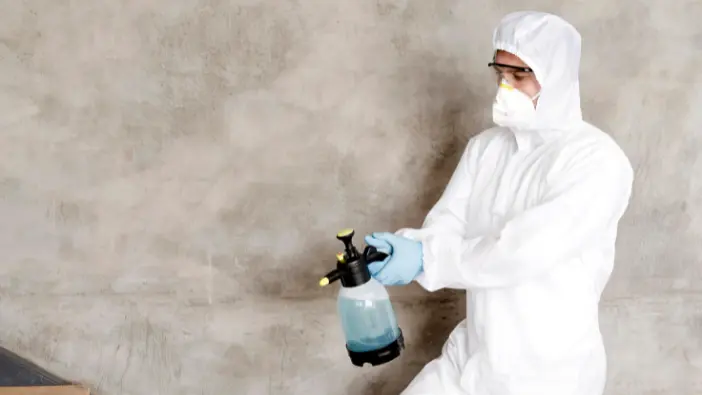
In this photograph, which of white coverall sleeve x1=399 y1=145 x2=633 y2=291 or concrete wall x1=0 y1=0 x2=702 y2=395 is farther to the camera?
concrete wall x1=0 y1=0 x2=702 y2=395

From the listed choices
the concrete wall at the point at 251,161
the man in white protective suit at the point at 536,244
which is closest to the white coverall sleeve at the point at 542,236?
the man in white protective suit at the point at 536,244

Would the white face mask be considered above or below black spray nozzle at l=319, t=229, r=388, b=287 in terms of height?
above

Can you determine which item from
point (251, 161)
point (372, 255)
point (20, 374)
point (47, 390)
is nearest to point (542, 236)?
point (372, 255)

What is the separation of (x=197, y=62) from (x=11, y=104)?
52 centimetres

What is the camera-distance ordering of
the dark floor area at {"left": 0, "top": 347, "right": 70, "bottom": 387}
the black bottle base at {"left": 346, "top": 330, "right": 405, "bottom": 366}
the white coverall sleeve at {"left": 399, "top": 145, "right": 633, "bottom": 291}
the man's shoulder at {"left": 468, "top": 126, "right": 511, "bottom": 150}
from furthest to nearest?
the dark floor area at {"left": 0, "top": 347, "right": 70, "bottom": 387}, the man's shoulder at {"left": 468, "top": 126, "right": 511, "bottom": 150}, the black bottle base at {"left": 346, "top": 330, "right": 405, "bottom": 366}, the white coverall sleeve at {"left": 399, "top": 145, "right": 633, "bottom": 291}

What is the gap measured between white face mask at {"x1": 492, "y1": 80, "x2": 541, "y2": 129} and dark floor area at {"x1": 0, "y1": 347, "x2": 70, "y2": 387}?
135 centimetres

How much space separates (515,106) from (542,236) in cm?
30

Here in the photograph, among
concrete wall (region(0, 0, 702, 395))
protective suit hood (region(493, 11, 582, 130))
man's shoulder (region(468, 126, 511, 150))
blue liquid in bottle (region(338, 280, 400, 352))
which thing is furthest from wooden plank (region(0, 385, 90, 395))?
protective suit hood (region(493, 11, 582, 130))

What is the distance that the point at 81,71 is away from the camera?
199 cm

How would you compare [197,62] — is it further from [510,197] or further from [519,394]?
[519,394]

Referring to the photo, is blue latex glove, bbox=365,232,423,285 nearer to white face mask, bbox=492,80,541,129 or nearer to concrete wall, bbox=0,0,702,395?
white face mask, bbox=492,80,541,129

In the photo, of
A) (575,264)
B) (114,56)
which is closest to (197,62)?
(114,56)

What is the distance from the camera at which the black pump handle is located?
155 centimetres

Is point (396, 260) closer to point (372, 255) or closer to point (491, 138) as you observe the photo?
point (372, 255)
